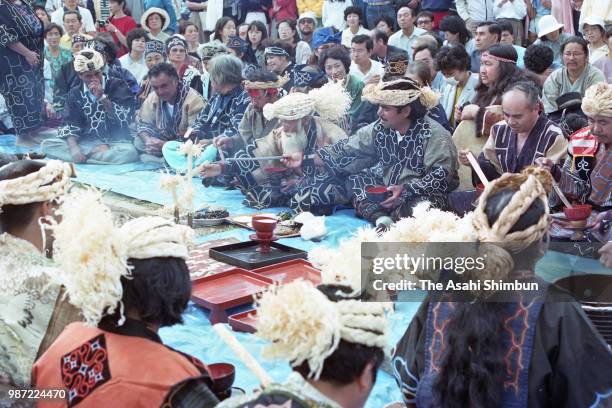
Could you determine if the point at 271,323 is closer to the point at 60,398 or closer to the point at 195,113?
the point at 60,398

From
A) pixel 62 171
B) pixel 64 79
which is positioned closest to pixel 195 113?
pixel 64 79

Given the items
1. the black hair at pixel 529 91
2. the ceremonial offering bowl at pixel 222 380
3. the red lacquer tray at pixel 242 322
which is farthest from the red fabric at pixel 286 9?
the ceremonial offering bowl at pixel 222 380

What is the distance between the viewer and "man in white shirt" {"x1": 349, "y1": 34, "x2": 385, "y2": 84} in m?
7.93

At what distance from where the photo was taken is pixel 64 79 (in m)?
8.55

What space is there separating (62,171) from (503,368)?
170cm

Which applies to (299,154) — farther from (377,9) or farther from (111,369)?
(377,9)

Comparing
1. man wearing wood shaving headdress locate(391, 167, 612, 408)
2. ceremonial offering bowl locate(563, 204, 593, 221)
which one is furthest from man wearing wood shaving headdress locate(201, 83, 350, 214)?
man wearing wood shaving headdress locate(391, 167, 612, 408)

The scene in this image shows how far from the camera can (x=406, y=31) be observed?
9.19m

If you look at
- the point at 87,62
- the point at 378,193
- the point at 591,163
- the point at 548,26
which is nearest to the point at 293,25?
the point at 87,62

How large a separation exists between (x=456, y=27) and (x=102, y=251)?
23.1 feet

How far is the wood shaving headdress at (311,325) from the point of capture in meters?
1.59

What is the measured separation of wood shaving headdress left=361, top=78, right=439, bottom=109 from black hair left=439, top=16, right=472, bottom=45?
11.1ft

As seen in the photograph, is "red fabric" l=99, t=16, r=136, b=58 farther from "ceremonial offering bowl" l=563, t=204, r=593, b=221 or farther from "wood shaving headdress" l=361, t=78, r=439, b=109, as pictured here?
"ceremonial offering bowl" l=563, t=204, r=593, b=221

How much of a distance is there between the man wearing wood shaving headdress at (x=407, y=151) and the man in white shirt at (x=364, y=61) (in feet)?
8.18
